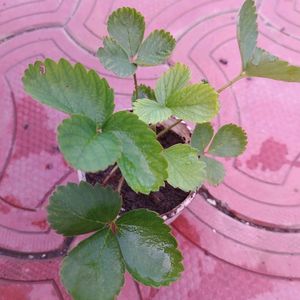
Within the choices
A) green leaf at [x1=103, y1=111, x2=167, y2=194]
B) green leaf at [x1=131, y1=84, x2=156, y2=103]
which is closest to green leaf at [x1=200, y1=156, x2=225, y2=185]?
green leaf at [x1=131, y1=84, x2=156, y2=103]

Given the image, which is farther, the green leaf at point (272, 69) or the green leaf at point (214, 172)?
the green leaf at point (214, 172)

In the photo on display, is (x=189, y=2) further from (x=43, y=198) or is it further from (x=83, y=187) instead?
(x=83, y=187)

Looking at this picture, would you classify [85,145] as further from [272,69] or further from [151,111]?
[272,69]

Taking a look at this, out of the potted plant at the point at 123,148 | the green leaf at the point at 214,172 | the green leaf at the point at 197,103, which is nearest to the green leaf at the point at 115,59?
the potted plant at the point at 123,148

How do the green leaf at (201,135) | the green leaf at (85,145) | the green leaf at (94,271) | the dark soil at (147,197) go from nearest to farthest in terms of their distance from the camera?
the green leaf at (85,145)
the green leaf at (94,271)
the green leaf at (201,135)
the dark soil at (147,197)

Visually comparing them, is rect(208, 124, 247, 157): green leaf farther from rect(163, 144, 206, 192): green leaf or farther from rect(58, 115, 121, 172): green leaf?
rect(58, 115, 121, 172): green leaf

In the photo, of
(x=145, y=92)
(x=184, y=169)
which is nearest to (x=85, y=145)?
(x=184, y=169)

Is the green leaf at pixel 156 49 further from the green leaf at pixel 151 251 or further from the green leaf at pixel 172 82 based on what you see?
the green leaf at pixel 151 251

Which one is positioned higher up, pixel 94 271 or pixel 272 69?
pixel 272 69
